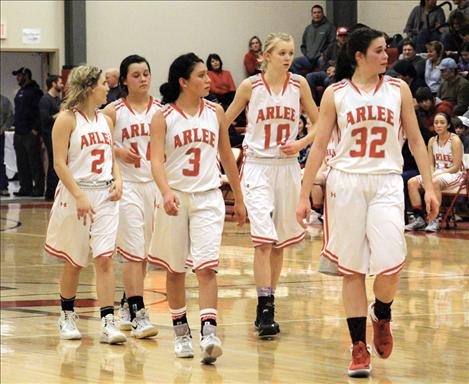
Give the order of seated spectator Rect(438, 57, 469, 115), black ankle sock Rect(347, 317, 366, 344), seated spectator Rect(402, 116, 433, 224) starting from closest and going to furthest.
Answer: black ankle sock Rect(347, 317, 366, 344)
seated spectator Rect(402, 116, 433, 224)
seated spectator Rect(438, 57, 469, 115)

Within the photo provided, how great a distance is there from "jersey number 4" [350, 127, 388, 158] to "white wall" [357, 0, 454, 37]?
1695 cm

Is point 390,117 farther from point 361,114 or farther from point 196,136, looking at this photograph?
point 196,136

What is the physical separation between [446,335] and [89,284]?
4.05m

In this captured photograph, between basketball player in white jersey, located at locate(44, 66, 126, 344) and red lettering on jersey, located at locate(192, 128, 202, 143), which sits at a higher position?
red lettering on jersey, located at locate(192, 128, 202, 143)

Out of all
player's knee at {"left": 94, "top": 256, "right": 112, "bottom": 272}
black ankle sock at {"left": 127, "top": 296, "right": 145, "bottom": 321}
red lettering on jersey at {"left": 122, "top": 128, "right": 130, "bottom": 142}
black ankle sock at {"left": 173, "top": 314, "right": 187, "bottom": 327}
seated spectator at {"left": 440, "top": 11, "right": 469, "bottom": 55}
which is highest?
seated spectator at {"left": 440, "top": 11, "right": 469, "bottom": 55}

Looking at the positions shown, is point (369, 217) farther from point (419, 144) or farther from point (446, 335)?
point (446, 335)

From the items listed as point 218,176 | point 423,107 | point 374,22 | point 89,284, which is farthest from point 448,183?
point 374,22

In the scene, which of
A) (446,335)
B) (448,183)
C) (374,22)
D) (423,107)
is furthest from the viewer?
(374,22)

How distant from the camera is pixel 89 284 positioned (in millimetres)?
10750

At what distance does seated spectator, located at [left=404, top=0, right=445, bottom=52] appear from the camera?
20219 mm

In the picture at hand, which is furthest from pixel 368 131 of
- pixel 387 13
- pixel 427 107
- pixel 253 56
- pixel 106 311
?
pixel 253 56

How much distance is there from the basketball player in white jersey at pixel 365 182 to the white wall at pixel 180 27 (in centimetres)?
1774

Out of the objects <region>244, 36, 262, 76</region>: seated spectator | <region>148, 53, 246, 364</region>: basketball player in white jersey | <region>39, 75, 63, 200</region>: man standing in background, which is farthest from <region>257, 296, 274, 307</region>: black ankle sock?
<region>244, 36, 262, 76</region>: seated spectator

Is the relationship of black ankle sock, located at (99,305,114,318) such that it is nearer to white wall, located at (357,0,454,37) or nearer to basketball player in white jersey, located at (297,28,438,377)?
basketball player in white jersey, located at (297,28,438,377)
